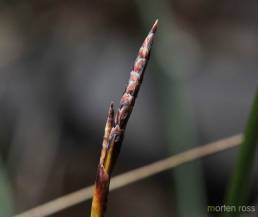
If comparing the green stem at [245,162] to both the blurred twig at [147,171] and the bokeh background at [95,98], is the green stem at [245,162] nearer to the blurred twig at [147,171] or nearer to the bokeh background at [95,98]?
the blurred twig at [147,171]

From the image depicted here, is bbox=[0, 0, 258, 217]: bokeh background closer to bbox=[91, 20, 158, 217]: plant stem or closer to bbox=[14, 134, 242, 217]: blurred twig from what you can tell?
bbox=[14, 134, 242, 217]: blurred twig

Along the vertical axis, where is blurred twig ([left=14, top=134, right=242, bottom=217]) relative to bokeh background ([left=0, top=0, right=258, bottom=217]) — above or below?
below

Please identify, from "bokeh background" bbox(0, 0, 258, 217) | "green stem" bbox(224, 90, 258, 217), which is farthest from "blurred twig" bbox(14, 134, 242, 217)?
"bokeh background" bbox(0, 0, 258, 217)

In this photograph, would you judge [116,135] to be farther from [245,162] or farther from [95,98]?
[95,98]

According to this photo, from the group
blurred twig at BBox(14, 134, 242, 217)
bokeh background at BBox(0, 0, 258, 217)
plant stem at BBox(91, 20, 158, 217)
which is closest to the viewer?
plant stem at BBox(91, 20, 158, 217)

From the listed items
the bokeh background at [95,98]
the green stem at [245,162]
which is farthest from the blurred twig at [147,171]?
the bokeh background at [95,98]

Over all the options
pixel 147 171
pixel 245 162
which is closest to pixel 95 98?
pixel 147 171
